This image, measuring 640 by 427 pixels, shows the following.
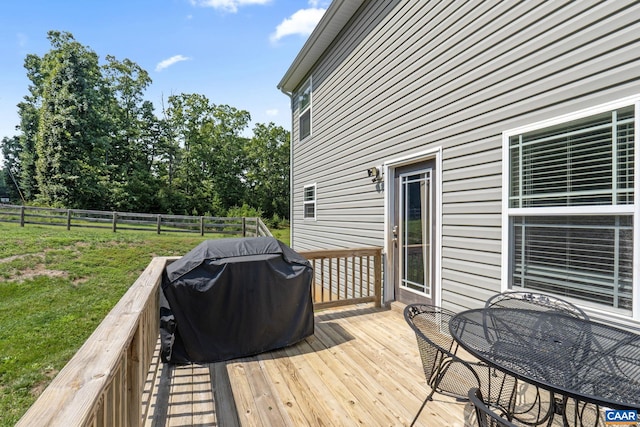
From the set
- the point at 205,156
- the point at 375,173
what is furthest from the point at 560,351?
the point at 205,156

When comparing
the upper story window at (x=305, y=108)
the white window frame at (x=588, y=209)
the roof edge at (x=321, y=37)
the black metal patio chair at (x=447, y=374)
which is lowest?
the black metal patio chair at (x=447, y=374)

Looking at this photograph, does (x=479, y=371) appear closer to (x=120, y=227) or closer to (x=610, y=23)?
(x=610, y=23)

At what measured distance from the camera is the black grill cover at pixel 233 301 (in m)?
2.74

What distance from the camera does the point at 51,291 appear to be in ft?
22.5

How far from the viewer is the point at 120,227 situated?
12758mm

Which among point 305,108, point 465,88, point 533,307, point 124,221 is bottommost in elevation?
point 533,307

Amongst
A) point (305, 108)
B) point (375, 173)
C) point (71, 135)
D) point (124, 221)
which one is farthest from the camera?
point (71, 135)

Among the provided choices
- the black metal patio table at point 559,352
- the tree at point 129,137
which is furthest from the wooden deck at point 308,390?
the tree at point 129,137

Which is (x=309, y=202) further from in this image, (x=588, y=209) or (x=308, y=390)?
(x=588, y=209)

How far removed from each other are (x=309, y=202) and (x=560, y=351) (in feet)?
20.6

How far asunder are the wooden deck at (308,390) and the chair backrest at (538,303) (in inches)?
32.7

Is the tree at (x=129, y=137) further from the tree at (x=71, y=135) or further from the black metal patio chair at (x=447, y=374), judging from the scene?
the black metal patio chair at (x=447, y=374)

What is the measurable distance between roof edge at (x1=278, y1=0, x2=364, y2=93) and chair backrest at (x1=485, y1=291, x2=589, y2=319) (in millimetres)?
4769

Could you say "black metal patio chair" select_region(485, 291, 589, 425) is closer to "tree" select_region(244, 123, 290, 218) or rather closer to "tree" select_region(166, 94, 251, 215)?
"tree" select_region(166, 94, 251, 215)
